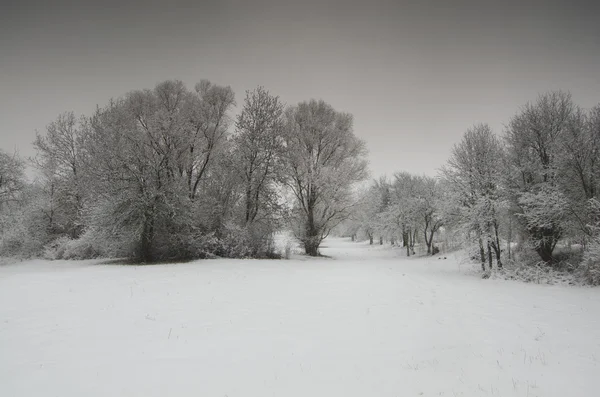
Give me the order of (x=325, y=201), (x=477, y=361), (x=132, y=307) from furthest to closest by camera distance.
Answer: (x=325, y=201), (x=132, y=307), (x=477, y=361)

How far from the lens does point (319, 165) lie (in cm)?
2472

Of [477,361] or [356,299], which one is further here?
[356,299]

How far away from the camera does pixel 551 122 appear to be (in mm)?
16688

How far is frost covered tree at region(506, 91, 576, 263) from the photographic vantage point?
1511 cm

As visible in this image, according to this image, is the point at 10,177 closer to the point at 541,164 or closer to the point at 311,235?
the point at 311,235

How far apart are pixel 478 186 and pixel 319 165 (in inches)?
490

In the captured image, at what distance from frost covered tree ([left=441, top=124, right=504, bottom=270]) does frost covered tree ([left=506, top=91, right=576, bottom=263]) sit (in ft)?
3.62

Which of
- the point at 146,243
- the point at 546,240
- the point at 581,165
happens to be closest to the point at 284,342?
the point at 146,243

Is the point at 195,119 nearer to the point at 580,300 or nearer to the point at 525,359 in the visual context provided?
the point at 525,359

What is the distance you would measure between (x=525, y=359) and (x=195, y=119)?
72.2 feet

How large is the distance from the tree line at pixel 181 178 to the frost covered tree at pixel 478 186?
895cm

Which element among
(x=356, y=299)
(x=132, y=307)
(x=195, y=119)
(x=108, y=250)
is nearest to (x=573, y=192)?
(x=356, y=299)

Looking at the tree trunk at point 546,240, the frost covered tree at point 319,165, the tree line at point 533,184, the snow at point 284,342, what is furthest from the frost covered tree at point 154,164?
the tree trunk at point 546,240

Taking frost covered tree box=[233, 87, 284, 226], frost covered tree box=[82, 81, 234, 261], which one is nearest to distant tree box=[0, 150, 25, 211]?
frost covered tree box=[82, 81, 234, 261]
